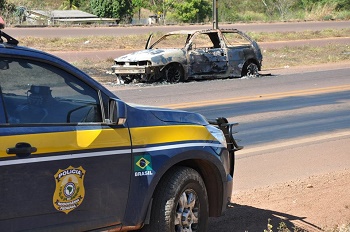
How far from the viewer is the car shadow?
699 cm

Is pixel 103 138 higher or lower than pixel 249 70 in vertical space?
higher

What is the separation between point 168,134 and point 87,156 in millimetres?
838

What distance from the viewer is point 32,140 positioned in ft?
15.1

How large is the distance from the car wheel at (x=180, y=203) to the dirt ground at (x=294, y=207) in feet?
3.44

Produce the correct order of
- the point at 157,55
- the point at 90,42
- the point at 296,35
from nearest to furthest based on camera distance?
1. the point at 157,55
2. the point at 90,42
3. the point at 296,35

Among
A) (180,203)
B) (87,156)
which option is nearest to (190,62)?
(180,203)

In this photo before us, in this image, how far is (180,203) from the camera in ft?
18.6

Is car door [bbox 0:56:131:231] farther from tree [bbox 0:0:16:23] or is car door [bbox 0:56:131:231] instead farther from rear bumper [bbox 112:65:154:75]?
tree [bbox 0:0:16:23]

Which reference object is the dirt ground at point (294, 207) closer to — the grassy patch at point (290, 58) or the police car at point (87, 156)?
the police car at point (87, 156)

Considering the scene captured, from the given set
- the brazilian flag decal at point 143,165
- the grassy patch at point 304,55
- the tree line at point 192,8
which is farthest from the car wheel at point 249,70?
the tree line at point 192,8

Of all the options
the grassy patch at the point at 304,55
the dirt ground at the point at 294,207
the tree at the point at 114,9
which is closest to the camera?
the dirt ground at the point at 294,207

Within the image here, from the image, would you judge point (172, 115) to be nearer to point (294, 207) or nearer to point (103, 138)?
point (103, 138)

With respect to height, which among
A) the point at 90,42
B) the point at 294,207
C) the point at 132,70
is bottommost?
the point at 90,42

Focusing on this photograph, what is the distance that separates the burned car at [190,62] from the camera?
70.3 ft
